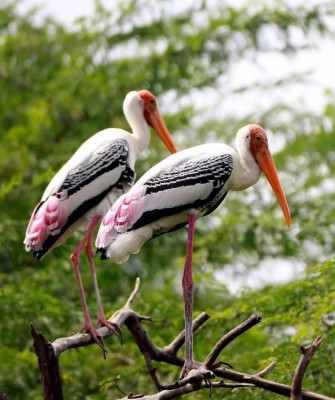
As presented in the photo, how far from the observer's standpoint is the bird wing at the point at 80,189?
30.5ft

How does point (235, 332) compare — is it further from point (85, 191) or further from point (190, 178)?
point (85, 191)

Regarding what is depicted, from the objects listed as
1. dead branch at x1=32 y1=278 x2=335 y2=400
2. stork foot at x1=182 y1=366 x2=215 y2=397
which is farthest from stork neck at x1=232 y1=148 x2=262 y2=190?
stork foot at x1=182 y1=366 x2=215 y2=397

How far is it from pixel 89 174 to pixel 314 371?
1874 millimetres

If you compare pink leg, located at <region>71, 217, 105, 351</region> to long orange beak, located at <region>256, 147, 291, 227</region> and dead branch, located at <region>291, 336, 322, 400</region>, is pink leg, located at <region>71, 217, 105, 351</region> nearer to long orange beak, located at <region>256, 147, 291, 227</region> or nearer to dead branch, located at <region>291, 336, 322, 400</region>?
long orange beak, located at <region>256, 147, 291, 227</region>

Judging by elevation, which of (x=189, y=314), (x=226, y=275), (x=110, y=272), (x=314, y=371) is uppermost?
(x=189, y=314)

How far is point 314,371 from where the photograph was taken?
9.56 metres

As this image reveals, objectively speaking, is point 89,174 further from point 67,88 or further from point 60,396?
point 67,88

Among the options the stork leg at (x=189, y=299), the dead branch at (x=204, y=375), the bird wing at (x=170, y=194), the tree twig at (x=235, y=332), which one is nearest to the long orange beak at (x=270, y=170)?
the bird wing at (x=170, y=194)

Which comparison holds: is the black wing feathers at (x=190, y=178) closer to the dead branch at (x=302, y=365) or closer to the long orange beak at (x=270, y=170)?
the long orange beak at (x=270, y=170)

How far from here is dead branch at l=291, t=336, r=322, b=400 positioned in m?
6.46

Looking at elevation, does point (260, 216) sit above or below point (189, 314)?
below

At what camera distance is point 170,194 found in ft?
27.2

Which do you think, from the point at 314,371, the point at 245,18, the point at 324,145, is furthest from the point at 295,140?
the point at 314,371

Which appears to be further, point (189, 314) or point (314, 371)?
point (314, 371)
